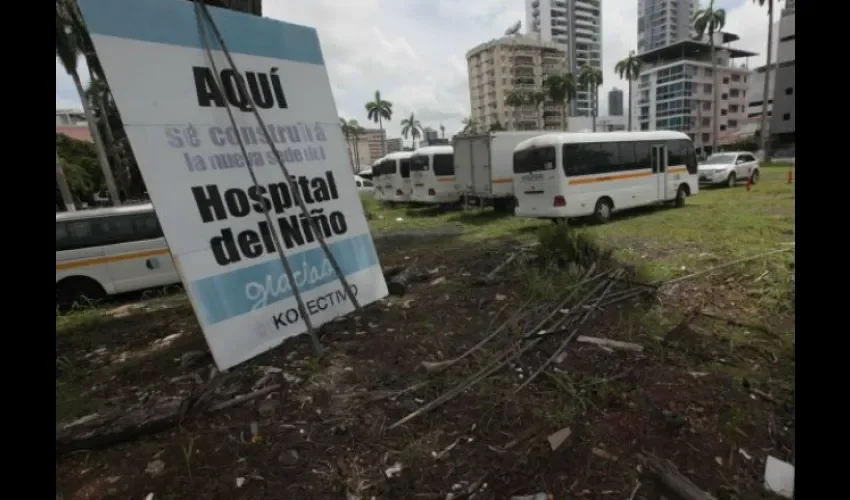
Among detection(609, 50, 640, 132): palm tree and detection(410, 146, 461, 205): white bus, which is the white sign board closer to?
detection(410, 146, 461, 205): white bus

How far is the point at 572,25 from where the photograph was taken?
102 metres

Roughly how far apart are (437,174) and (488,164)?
3.35 m

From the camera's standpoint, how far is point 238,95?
15.3 ft

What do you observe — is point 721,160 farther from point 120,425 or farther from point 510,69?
point 510,69

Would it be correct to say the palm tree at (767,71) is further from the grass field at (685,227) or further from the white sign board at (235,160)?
the white sign board at (235,160)

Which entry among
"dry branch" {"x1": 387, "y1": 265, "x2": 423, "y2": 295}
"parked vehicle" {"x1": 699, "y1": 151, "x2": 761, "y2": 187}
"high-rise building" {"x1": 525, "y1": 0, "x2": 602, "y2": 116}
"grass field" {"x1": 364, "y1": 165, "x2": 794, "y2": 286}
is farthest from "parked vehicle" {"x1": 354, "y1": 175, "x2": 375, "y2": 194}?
"high-rise building" {"x1": 525, "y1": 0, "x2": 602, "y2": 116}

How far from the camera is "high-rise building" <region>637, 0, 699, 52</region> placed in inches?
4417

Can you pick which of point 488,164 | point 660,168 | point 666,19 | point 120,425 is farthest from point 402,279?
point 666,19

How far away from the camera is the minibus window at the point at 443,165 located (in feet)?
60.2

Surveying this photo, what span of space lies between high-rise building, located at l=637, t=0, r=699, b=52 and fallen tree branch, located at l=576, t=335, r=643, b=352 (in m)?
130
